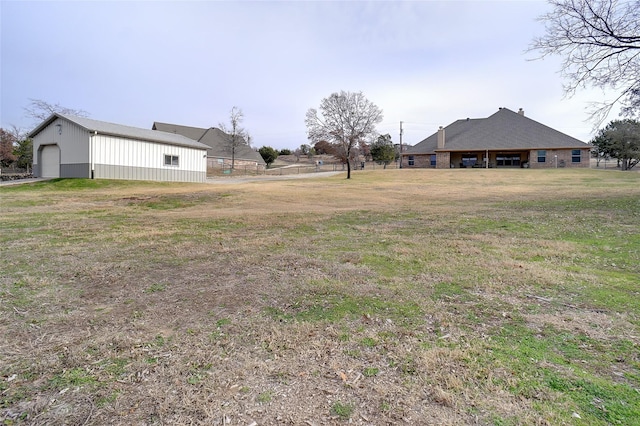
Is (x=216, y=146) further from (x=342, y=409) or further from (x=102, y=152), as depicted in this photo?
(x=342, y=409)

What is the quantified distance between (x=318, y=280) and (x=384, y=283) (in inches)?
32.7

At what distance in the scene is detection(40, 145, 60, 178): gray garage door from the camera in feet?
81.6

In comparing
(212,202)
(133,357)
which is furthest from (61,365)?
(212,202)

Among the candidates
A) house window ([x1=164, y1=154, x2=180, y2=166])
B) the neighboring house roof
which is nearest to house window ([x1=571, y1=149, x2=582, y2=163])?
the neighboring house roof

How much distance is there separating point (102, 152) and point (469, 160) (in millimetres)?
38600

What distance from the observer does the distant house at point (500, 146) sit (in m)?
38.5

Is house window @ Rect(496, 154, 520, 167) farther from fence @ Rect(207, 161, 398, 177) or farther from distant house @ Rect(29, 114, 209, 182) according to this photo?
distant house @ Rect(29, 114, 209, 182)

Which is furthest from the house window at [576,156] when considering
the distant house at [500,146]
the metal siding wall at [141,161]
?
the metal siding wall at [141,161]

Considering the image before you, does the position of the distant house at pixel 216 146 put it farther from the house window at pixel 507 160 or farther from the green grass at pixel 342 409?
the green grass at pixel 342 409

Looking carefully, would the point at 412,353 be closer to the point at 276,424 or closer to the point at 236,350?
the point at 276,424

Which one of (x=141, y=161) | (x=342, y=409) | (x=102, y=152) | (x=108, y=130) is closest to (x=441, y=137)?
(x=141, y=161)

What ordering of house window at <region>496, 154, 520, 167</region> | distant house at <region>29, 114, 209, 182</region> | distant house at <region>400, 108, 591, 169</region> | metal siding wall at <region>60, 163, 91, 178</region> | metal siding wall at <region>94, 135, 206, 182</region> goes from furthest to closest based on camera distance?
house window at <region>496, 154, 520, 167</region> < distant house at <region>400, 108, 591, 169</region> < metal siding wall at <region>94, 135, 206, 182</region> < distant house at <region>29, 114, 209, 182</region> < metal siding wall at <region>60, 163, 91, 178</region>

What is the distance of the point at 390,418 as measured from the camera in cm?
198

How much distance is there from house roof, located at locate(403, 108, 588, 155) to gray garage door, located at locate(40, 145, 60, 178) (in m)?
38.1
